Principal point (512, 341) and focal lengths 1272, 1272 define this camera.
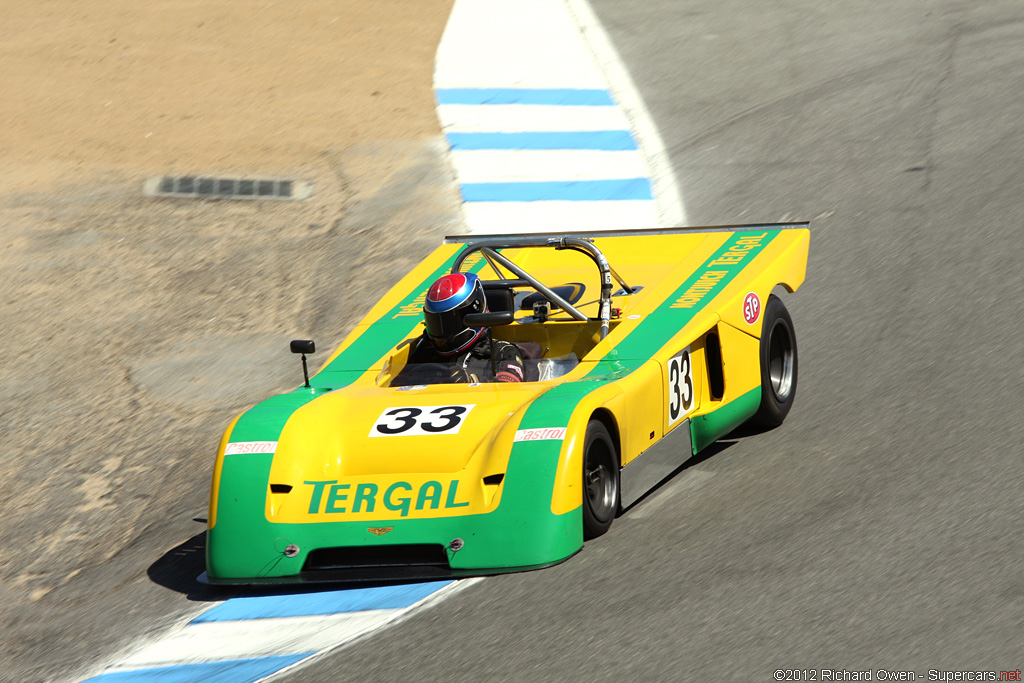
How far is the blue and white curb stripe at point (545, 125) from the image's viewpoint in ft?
39.1

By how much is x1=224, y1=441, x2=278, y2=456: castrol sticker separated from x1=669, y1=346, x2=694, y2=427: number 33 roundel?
83.6 inches

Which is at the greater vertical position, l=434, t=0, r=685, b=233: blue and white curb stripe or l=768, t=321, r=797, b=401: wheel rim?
l=434, t=0, r=685, b=233: blue and white curb stripe

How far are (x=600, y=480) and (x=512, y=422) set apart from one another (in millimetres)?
527

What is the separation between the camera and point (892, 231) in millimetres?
10570

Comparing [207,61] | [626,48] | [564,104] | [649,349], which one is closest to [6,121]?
[207,61]

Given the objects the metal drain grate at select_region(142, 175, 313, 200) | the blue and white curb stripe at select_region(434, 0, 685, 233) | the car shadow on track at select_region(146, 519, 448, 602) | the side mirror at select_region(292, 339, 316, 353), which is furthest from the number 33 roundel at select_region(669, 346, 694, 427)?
the metal drain grate at select_region(142, 175, 313, 200)

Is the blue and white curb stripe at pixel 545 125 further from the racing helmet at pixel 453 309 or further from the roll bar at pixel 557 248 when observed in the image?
the racing helmet at pixel 453 309

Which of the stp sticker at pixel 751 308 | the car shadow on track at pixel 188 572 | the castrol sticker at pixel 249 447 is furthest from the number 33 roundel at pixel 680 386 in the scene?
the car shadow on track at pixel 188 572

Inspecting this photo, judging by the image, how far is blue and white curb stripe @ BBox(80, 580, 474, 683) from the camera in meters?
5.11

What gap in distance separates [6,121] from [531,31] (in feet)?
21.3

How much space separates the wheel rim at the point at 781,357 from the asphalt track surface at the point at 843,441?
213 millimetres

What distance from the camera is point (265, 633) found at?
5.39 meters

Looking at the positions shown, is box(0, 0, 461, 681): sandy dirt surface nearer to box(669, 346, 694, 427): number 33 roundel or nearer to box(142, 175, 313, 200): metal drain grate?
box(142, 175, 313, 200): metal drain grate

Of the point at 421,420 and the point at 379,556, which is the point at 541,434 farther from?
the point at 379,556
